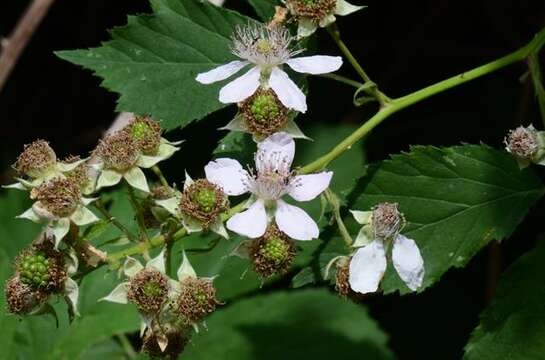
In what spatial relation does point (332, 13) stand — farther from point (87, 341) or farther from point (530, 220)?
point (530, 220)

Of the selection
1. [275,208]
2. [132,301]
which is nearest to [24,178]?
[132,301]

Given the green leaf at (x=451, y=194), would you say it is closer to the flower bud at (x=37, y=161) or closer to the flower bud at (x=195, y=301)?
the flower bud at (x=195, y=301)

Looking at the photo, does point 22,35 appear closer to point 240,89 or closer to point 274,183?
point 240,89

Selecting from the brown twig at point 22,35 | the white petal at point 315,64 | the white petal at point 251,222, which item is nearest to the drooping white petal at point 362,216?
the white petal at point 251,222

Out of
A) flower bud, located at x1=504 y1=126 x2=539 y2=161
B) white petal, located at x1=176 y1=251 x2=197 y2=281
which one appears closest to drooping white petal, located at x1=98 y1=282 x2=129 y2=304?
white petal, located at x1=176 y1=251 x2=197 y2=281

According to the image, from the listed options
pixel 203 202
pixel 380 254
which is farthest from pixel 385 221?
pixel 203 202
